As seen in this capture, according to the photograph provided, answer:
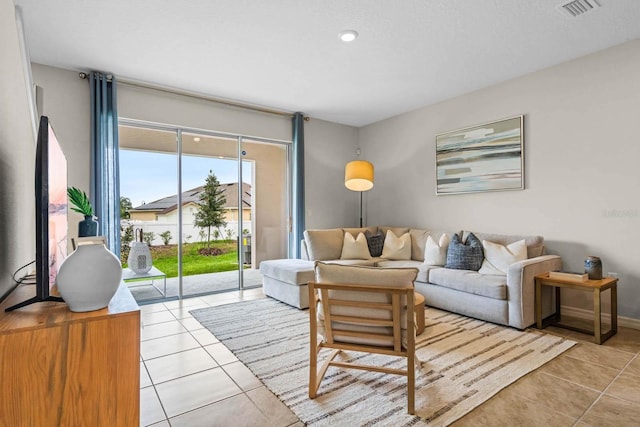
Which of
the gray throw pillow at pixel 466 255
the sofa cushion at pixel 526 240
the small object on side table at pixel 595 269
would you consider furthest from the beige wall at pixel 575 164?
the gray throw pillow at pixel 466 255

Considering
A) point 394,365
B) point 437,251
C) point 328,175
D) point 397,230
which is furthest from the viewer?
point 328,175

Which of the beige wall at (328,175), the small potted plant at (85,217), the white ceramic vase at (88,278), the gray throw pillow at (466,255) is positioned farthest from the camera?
the beige wall at (328,175)

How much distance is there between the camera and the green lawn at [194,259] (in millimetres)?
4414

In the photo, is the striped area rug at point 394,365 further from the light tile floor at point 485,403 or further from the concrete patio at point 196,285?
the concrete patio at point 196,285

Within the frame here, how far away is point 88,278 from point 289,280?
9.45 feet

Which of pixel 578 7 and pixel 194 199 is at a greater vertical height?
pixel 578 7

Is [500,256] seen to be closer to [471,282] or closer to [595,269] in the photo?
[471,282]

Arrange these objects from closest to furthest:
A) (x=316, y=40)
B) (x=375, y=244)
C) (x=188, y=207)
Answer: (x=316, y=40) < (x=188, y=207) < (x=375, y=244)

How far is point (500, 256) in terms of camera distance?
11.6ft

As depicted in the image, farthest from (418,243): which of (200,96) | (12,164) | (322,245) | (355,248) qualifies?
(12,164)

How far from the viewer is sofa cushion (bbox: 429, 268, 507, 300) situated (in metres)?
3.18

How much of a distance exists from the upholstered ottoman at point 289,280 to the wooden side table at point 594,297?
7.55 ft

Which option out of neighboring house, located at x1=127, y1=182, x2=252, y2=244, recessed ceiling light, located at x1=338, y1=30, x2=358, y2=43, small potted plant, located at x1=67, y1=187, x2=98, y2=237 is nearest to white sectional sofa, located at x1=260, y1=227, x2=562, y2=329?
neighboring house, located at x1=127, y1=182, x2=252, y2=244

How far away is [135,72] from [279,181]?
8.16 ft
